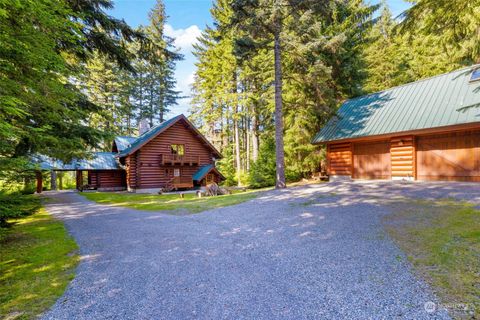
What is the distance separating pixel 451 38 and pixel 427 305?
9082mm

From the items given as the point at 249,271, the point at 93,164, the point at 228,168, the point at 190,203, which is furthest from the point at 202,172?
the point at 249,271

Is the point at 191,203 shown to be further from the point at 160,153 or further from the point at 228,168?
the point at 228,168

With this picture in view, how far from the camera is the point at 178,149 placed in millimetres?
23031

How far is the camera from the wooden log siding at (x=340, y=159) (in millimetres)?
15570

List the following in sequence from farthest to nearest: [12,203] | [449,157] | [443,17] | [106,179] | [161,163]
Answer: [106,179]
[161,163]
[449,157]
[443,17]
[12,203]

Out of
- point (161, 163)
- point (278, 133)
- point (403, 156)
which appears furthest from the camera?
point (161, 163)

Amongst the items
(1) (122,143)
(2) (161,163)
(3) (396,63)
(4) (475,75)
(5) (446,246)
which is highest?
(3) (396,63)

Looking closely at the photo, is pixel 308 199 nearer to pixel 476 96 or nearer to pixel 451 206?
pixel 451 206

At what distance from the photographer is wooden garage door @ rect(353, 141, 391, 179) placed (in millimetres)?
14070

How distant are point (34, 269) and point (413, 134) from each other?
49.5 ft

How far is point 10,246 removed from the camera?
240 inches

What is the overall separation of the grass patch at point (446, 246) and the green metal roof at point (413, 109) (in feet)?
18.9

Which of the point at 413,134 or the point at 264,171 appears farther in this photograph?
the point at 264,171

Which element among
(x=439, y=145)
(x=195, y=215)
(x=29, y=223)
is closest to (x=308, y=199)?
(x=195, y=215)
